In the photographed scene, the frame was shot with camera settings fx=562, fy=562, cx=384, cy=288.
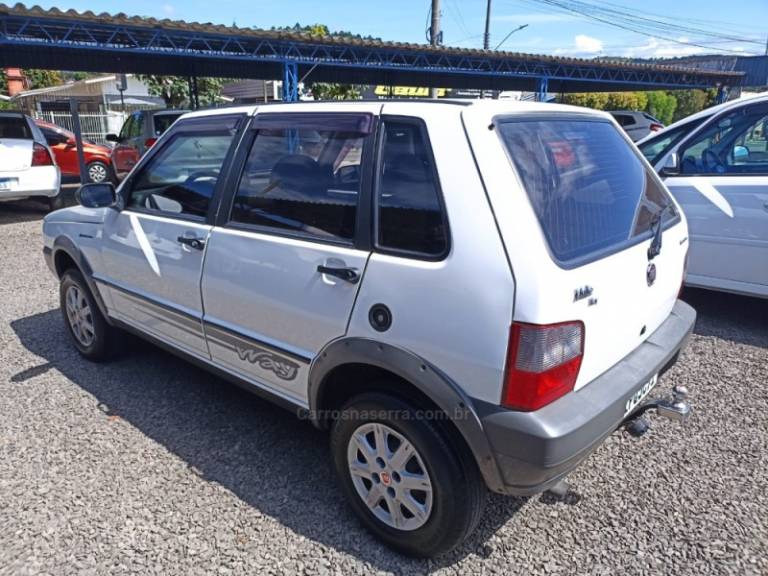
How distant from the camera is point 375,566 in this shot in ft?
7.51

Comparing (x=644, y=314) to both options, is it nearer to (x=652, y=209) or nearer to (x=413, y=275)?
(x=652, y=209)

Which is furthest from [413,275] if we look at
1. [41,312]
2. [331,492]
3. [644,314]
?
[41,312]

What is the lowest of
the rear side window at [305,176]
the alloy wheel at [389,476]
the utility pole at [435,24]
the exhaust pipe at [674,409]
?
the alloy wheel at [389,476]

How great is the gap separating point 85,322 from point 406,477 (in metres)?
2.98

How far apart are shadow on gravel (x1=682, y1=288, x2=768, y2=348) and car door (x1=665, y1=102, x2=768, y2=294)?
355 millimetres

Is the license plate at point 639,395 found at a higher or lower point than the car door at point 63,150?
higher

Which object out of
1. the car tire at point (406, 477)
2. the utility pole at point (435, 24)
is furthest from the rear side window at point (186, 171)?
the utility pole at point (435, 24)

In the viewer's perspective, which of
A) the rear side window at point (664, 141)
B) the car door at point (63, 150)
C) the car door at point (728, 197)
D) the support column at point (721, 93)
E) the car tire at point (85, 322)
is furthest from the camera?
the support column at point (721, 93)

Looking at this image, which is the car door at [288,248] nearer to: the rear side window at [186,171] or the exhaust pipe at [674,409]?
the rear side window at [186,171]

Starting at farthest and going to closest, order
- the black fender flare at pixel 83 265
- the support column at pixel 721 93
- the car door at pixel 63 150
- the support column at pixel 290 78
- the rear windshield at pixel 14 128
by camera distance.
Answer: the support column at pixel 721 93 → the support column at pixel 290 78 → the car door at pixel 63 150 → the rear windshield at pixel 14 128 → the black fender flare at pixel 83 265

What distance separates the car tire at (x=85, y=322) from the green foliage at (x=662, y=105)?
130 feet

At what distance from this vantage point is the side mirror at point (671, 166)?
473cm

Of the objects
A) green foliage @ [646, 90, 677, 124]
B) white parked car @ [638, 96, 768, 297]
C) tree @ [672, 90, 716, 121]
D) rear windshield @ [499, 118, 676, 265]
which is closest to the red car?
white parked car @ [638, 96, 768, 297]

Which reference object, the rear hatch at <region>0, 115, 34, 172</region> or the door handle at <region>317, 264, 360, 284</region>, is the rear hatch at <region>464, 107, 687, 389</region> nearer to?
the door handle at <region>317, 264, 360, 284</region>
